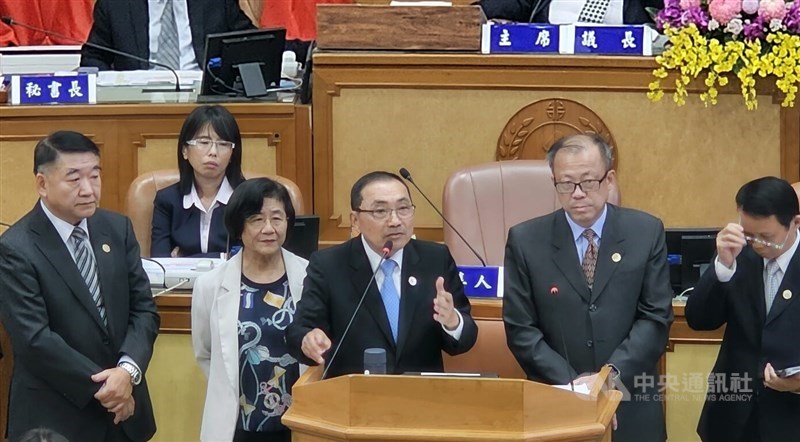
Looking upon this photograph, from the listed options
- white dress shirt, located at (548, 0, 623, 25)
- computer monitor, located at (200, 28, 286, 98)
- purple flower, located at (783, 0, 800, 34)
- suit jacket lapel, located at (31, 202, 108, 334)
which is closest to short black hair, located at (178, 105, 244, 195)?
computer monitor, located at (200, 28, 286, 98)

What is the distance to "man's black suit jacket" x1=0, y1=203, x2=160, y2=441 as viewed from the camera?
3693mm

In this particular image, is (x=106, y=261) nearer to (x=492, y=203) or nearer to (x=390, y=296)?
(x=390, y=296)

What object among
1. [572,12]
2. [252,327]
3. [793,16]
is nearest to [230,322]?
[252,327]

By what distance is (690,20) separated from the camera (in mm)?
5227

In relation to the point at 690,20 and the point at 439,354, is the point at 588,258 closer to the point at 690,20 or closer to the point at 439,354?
the point at 439,354

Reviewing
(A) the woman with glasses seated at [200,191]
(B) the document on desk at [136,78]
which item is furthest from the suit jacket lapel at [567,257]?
(B) the document on desk at [136,78]

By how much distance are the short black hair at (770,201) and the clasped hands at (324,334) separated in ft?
2.77

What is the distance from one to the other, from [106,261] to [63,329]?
217 mm

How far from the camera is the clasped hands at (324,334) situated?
351 centimetres

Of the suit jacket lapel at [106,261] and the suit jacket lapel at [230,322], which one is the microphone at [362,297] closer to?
the suit jacket lapel at [230,322]

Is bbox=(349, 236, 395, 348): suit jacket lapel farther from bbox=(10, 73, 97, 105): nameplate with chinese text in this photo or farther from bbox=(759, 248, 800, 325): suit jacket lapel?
bbox=(10, 73, 97, 105): nameplate with chinese text

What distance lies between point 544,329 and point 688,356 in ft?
2.51

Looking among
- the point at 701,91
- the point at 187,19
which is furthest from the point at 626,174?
the point at 187,19

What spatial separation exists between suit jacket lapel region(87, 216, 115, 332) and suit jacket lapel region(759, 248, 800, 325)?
1750 millimetres
